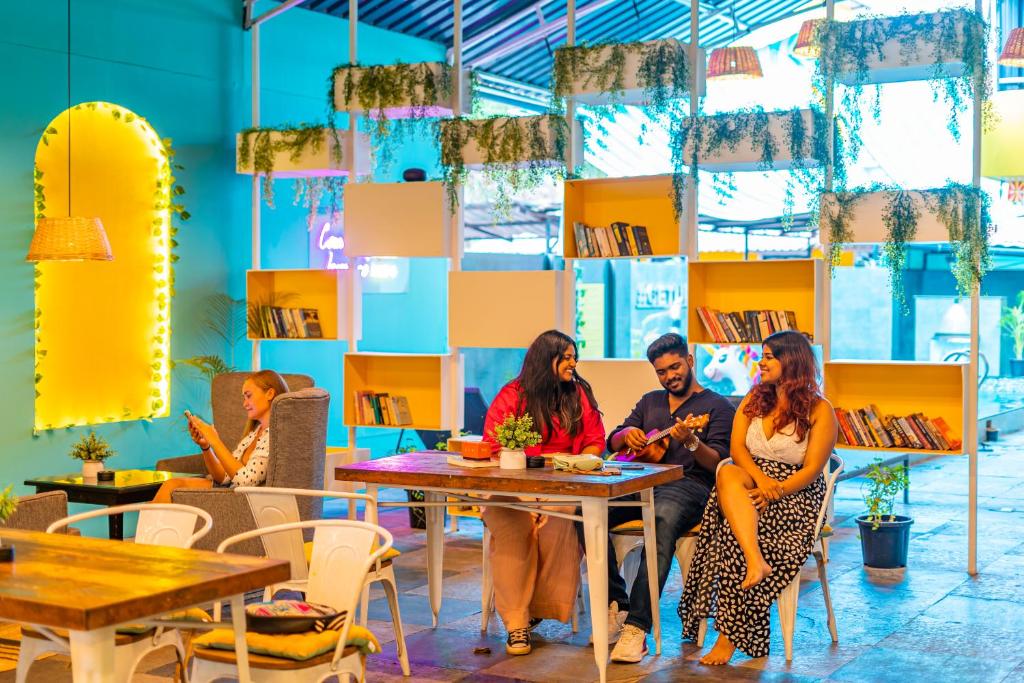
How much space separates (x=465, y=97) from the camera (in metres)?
8.00

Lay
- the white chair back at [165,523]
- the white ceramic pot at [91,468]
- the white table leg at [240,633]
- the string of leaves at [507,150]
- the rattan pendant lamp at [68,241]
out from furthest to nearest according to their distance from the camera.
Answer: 1. the string of leaves at [507,150]
2. the rattan pendant lamp at [68,241]
3. the white ceramic pot at [91,468]
4. the white chair back at [165,523]
5. the white table leg at [240,633]

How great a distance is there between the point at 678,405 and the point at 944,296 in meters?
13.2

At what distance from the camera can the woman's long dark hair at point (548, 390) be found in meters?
5.55

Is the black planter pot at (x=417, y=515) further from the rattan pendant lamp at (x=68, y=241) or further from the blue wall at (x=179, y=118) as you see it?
the rattan pendant lamp at (x=68, y=241)

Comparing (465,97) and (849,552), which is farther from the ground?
(465,97)

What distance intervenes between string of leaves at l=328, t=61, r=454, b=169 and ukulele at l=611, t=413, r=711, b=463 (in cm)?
311

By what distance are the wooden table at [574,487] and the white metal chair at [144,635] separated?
3.42ft

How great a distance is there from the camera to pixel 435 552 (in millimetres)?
5730

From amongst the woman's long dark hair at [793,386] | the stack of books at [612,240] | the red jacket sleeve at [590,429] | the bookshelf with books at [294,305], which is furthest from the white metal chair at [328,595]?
the bookshelf with books at [294,305]

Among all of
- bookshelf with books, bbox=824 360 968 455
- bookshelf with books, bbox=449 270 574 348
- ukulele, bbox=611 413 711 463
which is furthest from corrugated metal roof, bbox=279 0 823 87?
ukulele, bbox=611 413 711 463

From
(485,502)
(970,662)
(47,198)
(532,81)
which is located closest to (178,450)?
(47,198)

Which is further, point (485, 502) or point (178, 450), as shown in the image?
point (178, 450)

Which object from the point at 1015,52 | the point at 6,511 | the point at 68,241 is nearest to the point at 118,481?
the point at 68,241

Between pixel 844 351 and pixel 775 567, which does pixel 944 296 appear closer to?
pixel 844 351
